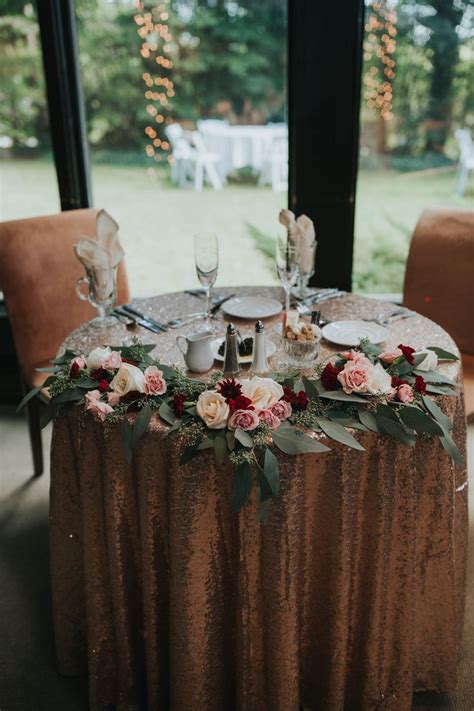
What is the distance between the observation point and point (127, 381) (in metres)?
1.43

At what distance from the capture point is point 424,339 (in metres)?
1.79

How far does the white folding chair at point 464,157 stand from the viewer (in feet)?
9.61

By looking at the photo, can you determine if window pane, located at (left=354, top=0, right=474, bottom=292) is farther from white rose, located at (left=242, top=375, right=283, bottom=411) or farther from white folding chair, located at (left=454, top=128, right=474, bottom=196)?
white rose, located at (left=242, top=375, right=283, bottom=411)

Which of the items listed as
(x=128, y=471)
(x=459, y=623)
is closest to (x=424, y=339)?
(x=459, y=623)

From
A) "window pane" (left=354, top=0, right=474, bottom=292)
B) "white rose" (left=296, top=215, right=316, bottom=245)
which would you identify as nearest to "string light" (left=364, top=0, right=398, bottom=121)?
"window pane" (left=354, top=0, right=474, bottom=292)

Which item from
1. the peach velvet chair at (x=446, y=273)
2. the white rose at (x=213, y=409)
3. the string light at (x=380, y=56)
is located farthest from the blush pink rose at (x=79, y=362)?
the string light at (x=380, y=56)

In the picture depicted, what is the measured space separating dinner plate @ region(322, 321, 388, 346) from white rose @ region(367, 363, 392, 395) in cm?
32

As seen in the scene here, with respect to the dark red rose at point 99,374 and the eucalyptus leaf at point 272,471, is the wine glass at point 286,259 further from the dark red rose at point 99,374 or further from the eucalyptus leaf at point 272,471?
the eucalyptus leaf at point 272,471

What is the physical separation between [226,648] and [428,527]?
0.54 metres

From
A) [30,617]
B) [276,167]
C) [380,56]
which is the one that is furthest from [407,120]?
[30,617]

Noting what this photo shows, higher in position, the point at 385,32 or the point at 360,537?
the point at 385,32

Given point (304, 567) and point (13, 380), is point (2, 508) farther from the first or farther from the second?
point (304, 567)

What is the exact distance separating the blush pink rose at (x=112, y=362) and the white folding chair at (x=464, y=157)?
83.3 inches

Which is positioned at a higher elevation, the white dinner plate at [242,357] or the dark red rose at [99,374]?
the dark red rose at [99,374]
